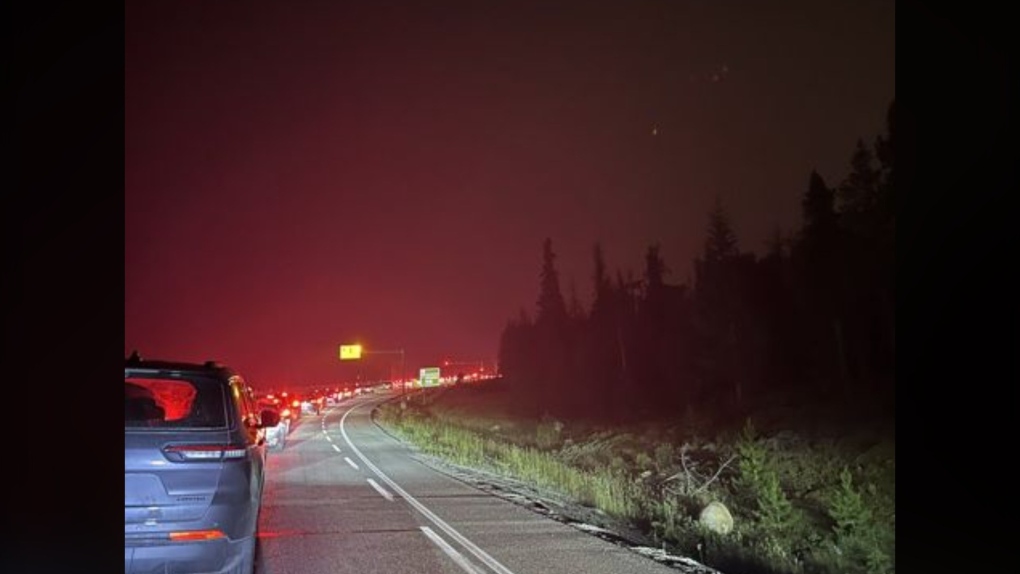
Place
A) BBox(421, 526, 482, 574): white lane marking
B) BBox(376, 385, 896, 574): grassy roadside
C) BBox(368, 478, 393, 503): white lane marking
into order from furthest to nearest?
BBox(368, 478, 393, 503): white lane marking, BBox(376, 385, 896, 574): grassy roadside, BBox(421, 526, 482, 574): white lane marking

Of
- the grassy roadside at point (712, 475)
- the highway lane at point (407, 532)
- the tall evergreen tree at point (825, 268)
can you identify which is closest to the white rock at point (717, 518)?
the grassy roadside at point (712, 475)

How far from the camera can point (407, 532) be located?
9.02 metres

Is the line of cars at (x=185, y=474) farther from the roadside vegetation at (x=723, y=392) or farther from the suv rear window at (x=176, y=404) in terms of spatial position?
the roadside vegetation at (x=723, y=392)

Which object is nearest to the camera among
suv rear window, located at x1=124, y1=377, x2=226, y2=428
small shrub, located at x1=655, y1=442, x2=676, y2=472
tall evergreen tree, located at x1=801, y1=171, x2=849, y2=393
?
suv rear window, located at x1=124, y1=377, x2=226, y2=428

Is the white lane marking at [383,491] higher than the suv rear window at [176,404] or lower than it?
lower

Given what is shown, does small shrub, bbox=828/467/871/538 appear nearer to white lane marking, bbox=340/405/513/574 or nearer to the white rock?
Answer: the white rock

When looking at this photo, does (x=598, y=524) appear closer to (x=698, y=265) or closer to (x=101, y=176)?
(x=101, y=176)

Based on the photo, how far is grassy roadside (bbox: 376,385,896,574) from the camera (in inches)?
410

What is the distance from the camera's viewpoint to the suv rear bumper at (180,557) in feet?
17.6

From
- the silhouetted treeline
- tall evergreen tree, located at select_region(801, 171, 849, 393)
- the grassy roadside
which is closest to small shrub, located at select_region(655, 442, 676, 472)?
the grassy roadside

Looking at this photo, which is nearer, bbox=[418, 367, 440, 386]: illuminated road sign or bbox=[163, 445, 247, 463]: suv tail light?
bbox=[163, 445, 247, 463]: suv tail light

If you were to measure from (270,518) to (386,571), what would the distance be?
12.4 feet

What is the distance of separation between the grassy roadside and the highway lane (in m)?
1.27

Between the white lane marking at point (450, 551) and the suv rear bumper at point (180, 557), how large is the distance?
216cm
